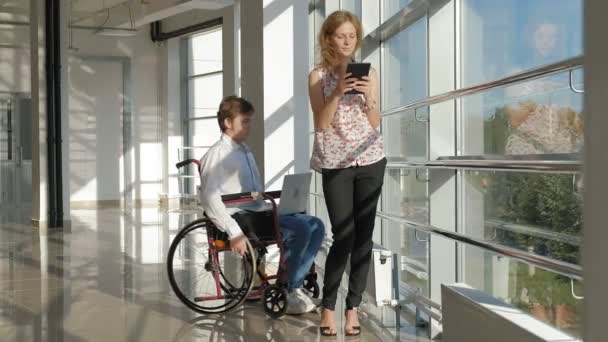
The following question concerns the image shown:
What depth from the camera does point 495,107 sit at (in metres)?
3.78

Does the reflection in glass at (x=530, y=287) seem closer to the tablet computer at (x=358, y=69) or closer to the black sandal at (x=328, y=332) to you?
the black sandal at (x=328, y=332)

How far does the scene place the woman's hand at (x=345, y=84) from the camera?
303cm

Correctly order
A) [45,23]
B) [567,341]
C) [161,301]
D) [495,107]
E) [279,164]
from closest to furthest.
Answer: [567,341] → [495,107] → [161,301] → [279,164] → [45,23]

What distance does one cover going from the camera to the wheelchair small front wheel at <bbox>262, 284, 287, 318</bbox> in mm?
3584

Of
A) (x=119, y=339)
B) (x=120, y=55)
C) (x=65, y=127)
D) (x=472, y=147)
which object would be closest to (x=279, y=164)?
(x=472, y=147)

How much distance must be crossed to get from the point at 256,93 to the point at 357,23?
2483 mm

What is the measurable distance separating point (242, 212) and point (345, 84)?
3.27ft

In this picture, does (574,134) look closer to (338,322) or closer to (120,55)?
(338,322)

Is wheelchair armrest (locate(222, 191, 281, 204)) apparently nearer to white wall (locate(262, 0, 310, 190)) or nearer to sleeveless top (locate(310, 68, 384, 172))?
sleeveless top (locate(310, 68, 384, 172))

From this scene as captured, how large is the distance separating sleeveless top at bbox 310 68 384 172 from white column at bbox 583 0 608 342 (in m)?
1.55

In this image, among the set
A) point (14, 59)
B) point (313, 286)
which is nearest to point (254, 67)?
point (313, 286)

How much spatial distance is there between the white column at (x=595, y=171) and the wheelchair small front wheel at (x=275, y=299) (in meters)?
2.10

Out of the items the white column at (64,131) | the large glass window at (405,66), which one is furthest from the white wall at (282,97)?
the white column at (64,131)

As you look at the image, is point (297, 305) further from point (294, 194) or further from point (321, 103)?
point (321, 103)
